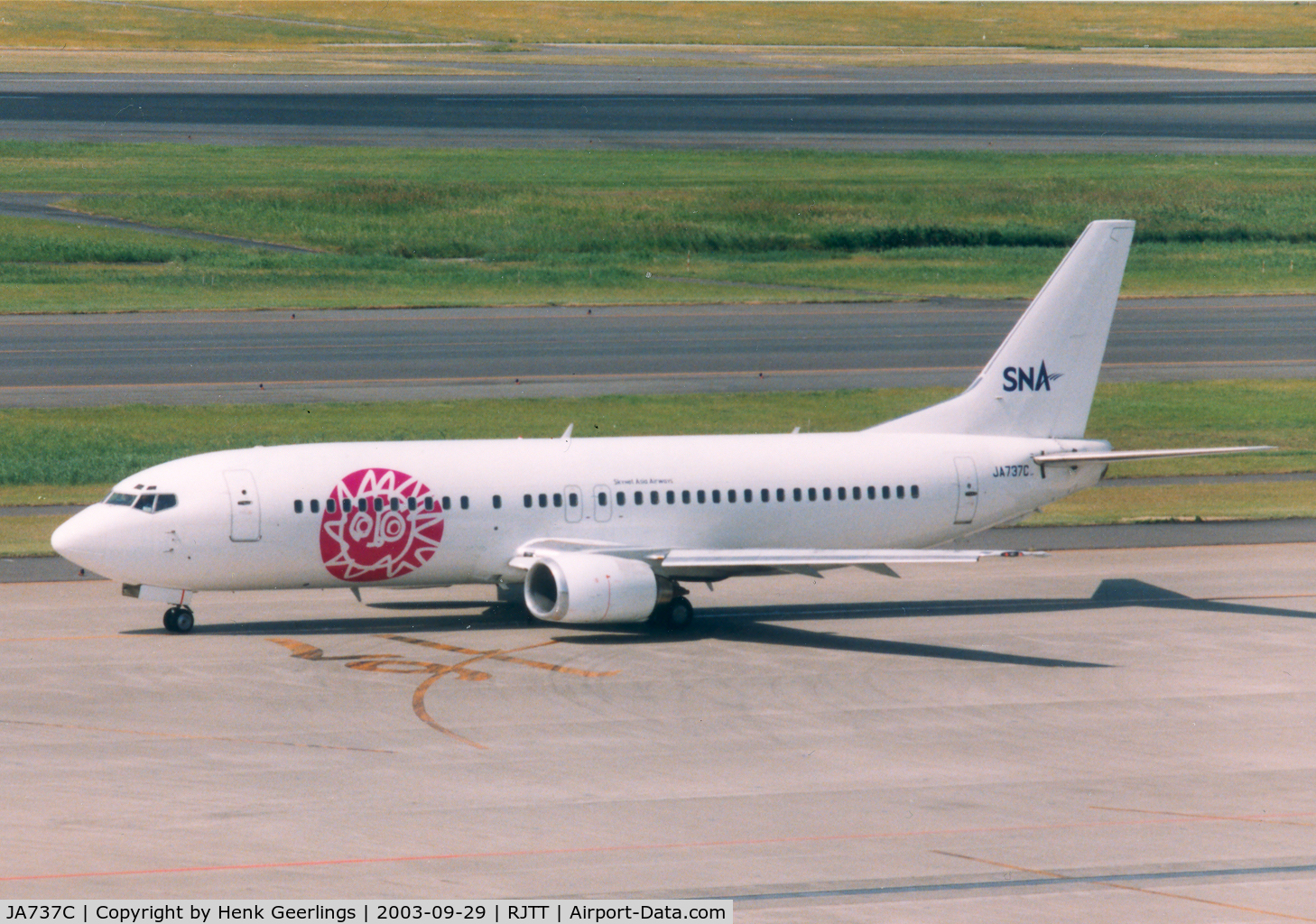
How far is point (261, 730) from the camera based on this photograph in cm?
3027

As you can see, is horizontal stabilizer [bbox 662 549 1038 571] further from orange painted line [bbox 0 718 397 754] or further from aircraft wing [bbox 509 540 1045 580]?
orange painted line [bbox 0 718 397 754]

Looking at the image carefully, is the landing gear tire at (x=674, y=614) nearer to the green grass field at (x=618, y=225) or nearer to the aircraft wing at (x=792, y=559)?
the aircraft wing at (x=792, y=559)

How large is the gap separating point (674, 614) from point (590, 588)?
2.66 metres

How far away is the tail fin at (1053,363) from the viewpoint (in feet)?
140

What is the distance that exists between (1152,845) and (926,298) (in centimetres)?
6511

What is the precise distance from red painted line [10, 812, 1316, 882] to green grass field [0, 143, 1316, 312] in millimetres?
62657

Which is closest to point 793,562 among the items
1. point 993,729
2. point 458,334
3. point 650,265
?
point 993,729

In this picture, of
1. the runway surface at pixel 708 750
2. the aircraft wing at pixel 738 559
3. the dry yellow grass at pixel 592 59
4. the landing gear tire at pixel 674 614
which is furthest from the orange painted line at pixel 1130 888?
the dry yellow grass at pixel 592 59

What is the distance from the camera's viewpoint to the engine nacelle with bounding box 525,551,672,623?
1442 inches

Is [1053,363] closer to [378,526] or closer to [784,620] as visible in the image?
[784,620]

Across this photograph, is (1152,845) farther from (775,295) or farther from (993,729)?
(775,295)

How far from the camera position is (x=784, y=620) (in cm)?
4012

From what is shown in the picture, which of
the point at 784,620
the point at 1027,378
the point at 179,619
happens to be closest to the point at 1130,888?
the point at 784,620
